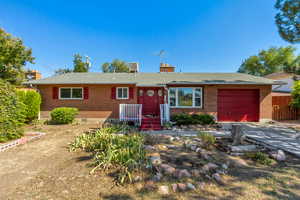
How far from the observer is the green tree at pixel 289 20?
22.9 feet

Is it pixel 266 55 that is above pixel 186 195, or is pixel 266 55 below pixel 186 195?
above

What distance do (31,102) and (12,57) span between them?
388 inches

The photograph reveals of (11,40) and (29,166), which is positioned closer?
(29,166)

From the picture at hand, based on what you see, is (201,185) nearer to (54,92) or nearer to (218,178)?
(218,178)

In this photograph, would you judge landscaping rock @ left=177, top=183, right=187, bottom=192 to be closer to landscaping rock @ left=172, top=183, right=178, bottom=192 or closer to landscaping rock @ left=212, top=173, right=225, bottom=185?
landscaping rock @ left=172, top=183, right=178, bottom=192

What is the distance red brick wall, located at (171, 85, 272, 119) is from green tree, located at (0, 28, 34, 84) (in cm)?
1712

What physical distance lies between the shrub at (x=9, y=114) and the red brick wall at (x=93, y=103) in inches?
148

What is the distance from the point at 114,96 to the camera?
9.05 m

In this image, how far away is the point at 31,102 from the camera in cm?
823

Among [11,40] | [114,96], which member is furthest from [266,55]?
[11,40]

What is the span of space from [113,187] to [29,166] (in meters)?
2.55

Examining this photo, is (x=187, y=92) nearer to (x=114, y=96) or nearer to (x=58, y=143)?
(x=114, y=96)

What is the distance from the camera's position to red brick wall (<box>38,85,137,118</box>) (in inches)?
356

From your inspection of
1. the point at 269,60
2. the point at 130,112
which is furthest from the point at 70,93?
the point at 269,60
